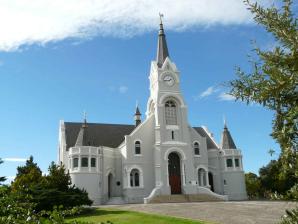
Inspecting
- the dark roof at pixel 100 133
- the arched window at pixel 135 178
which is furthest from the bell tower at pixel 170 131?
the dark roof at pixel 100 133

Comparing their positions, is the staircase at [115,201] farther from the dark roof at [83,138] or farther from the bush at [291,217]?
the bush at [291,217]

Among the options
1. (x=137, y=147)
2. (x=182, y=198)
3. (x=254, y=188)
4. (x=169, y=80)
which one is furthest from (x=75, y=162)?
(x=254, y=188)

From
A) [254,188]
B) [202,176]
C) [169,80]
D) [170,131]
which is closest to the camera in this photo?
[170,131]

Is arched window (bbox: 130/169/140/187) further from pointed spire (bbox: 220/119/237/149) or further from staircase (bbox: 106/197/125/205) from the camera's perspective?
pointed spire (bbox: 220/119/237/149)

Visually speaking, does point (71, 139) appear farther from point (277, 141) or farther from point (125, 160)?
point (277, 141)

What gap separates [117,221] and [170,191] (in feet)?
74.9

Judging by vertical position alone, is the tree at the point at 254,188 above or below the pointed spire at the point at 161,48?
below

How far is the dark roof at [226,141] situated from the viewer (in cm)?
5266

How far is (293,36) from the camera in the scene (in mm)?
4855

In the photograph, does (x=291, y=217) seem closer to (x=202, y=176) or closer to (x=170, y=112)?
(x=170, y=112)

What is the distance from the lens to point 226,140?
5319 cm

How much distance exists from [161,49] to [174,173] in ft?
62.0

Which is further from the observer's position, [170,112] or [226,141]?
[226,141]

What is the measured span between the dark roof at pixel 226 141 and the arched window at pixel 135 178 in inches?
547
